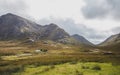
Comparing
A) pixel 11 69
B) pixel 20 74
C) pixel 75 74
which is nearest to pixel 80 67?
pixel 75 74

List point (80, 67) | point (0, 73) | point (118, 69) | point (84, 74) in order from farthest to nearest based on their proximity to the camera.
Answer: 1. point (0, 73)
2. point (80, 67)
3. point (118, 69)
4. point (84, 74)

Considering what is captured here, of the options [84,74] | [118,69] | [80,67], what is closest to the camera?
[84,74]

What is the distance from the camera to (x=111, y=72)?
57.6 metres

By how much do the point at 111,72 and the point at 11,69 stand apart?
2926cm

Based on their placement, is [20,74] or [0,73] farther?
[0,73]

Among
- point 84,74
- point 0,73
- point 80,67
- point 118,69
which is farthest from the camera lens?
point 0,73

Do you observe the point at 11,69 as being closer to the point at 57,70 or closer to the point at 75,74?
the point at 57,70

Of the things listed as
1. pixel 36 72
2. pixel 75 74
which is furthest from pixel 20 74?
pixel 75 74

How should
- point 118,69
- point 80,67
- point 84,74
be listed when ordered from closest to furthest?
point 84,74
point 118,69
point 80,67

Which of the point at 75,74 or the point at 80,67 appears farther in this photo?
the point at 80,67

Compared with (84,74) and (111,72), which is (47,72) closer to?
(84,74)

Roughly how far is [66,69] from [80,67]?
4.23 m

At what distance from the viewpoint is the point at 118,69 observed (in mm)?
60750

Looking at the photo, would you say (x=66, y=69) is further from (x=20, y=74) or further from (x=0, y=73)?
(x=0, y=73)
